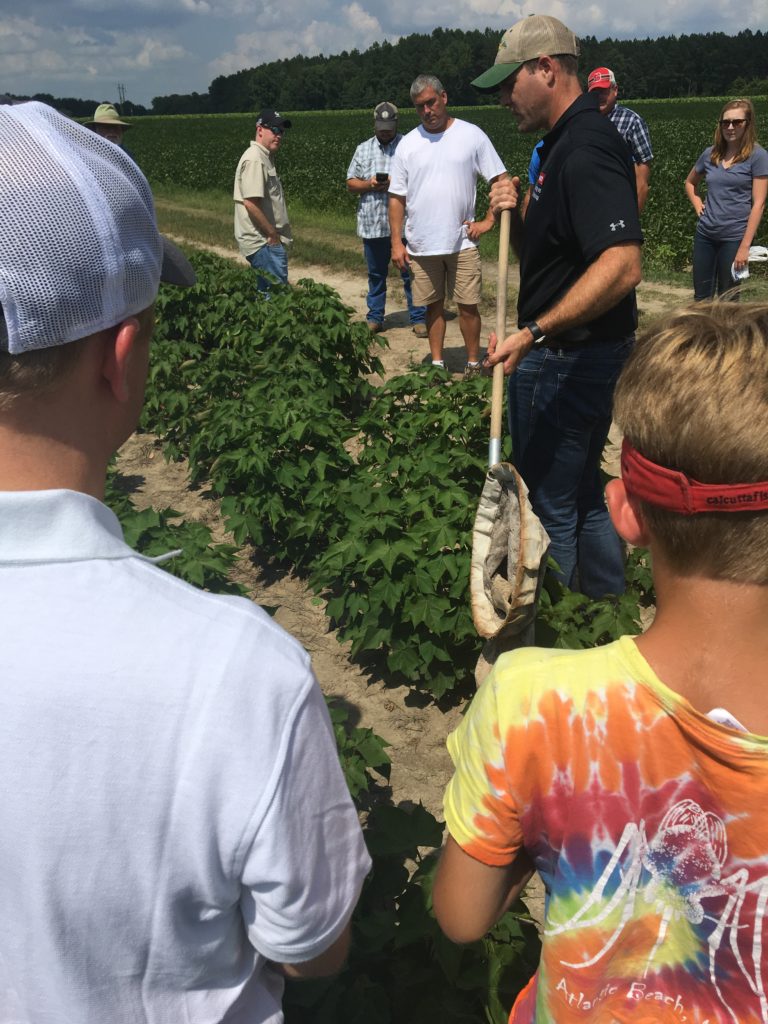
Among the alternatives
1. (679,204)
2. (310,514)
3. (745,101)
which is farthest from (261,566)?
(679,204)

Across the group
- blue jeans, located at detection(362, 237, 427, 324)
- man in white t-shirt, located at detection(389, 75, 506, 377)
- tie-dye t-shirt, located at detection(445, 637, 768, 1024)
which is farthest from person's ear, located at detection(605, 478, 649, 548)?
blue jeans, located at detection(362, 237, 427, 324)

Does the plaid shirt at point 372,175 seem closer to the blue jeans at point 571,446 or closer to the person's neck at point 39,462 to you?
the blue jeans at point 571,446

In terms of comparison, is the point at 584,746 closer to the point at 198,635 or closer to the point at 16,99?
the point at 198,635

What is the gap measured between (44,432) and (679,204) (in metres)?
15.7

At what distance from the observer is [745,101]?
6.25 meters

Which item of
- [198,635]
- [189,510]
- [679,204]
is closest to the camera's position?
[198,635]

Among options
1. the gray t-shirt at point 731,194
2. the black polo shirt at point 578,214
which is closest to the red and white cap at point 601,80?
the gray t-shirt at point 731,194

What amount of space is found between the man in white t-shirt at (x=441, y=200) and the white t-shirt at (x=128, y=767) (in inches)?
216

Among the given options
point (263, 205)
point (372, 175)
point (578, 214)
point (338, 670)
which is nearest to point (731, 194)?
point (372, 175)

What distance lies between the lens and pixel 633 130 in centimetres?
640

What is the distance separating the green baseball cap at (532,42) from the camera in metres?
2.88

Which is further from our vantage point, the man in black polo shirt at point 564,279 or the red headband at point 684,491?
the man in black polo shirt at point 564,279

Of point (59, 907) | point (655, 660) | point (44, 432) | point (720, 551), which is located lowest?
point (59, 907)

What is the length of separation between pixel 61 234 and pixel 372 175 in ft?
25.0
